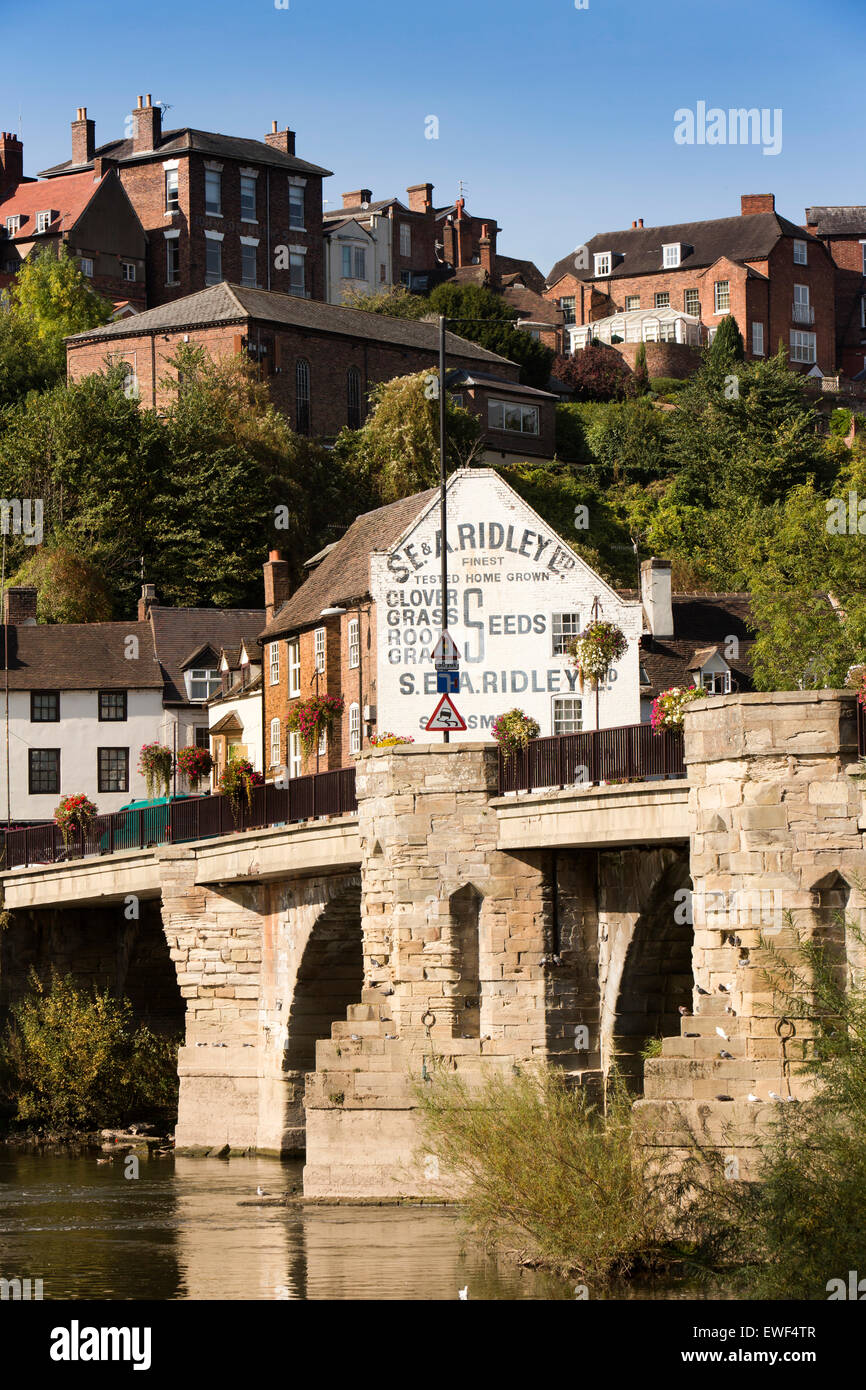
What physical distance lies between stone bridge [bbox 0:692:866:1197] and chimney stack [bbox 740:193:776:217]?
289ft

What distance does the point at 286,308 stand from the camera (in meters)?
100

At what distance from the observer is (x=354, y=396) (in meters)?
102

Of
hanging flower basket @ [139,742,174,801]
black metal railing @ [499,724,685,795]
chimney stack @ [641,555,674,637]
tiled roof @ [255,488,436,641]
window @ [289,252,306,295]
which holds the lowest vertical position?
black metal railing @ [499,724,685,795]

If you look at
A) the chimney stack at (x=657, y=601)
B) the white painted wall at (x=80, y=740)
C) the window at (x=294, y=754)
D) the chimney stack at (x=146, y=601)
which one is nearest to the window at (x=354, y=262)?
the chimney stack at (x=146, y=601)

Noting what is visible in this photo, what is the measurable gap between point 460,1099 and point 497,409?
75188 millimetres

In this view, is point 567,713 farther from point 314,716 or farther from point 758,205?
point 758,205

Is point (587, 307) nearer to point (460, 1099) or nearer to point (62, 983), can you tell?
point (62, 983)

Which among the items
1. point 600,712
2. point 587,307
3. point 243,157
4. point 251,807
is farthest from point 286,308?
point 251,807

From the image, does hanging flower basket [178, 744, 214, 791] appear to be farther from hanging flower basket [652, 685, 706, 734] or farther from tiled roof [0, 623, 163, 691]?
hanging flower basket [652, 685, 706, 734]

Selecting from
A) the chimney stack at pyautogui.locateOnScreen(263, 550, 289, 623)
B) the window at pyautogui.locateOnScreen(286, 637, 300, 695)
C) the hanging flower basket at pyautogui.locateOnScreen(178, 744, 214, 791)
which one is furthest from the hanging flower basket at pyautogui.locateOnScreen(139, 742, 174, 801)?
the hanging flower basket at pyautogui.locateOnScreen(178, 744, 214, 791)

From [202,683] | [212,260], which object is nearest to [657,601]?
[202,683]

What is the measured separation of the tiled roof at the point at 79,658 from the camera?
72062mm

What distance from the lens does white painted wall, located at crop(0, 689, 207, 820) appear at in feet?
234

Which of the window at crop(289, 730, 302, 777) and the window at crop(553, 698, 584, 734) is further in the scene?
the window at crop(289, 730, 302, 777)
